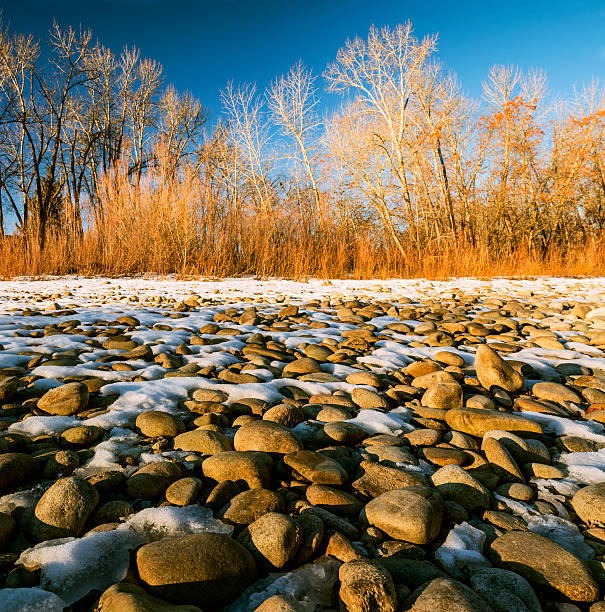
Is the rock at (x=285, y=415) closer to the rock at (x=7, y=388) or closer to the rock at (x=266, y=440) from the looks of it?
the rock at (x=266, y=440)

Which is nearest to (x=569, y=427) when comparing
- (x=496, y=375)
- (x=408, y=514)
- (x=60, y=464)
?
(x=496, y=375)

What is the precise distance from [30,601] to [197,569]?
0.84 ft

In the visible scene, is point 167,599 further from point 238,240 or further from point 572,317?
point 238,240

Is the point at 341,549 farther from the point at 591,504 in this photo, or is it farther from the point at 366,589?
the point at 591,504

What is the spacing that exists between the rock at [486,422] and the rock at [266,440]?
0.61m

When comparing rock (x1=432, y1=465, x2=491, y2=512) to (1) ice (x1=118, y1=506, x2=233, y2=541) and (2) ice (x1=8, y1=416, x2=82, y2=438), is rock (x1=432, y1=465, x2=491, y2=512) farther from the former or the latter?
(2) ice (x1=8, y1=416, x2=82, y2=438)

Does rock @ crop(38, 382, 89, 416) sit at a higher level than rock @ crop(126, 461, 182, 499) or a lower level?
higher

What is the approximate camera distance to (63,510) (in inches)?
33.0

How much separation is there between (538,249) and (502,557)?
12.5 m

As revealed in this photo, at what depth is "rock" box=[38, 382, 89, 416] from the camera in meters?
1.39

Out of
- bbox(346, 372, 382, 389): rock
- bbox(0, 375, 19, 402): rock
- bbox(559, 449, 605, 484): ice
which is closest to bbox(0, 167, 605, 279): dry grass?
bbox(346, 372, 382, 389): rock

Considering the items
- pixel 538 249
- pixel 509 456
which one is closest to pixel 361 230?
pixel 538 249

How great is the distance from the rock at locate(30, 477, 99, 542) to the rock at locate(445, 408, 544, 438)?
1164 millimetres

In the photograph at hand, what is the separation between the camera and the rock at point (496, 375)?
177cm
